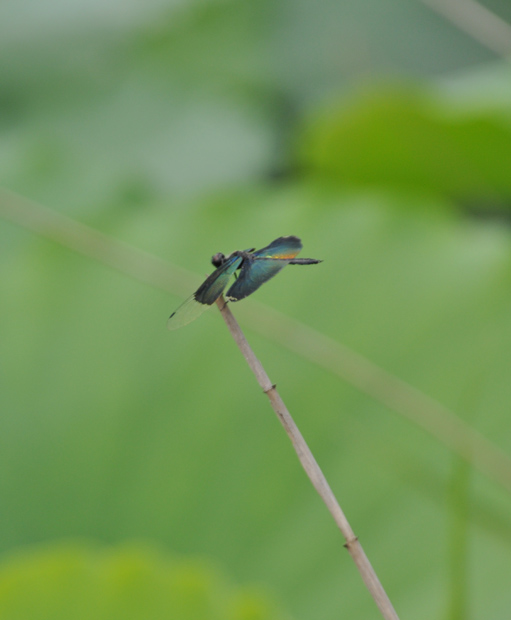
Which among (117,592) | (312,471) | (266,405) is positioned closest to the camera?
(312,471)

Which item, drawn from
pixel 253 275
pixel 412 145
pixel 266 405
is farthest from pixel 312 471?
pixel 412 145

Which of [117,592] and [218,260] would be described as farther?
[117,592]

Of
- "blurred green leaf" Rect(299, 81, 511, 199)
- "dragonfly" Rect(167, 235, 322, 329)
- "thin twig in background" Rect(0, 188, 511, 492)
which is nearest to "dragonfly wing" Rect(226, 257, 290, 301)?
"dragonfly" Rect(167, 235, 322, 329)

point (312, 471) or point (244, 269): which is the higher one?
point (244, 269)

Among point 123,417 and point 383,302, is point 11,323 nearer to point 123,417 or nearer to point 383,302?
point 123,417

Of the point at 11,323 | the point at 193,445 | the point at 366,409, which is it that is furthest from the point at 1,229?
the point at 366,409

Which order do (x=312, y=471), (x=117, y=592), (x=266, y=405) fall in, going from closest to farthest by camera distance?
(x=312, y=471) < (x=117, y=592) < (x=266, y=405)

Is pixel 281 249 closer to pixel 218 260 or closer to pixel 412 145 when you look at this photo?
pixel 218 260
